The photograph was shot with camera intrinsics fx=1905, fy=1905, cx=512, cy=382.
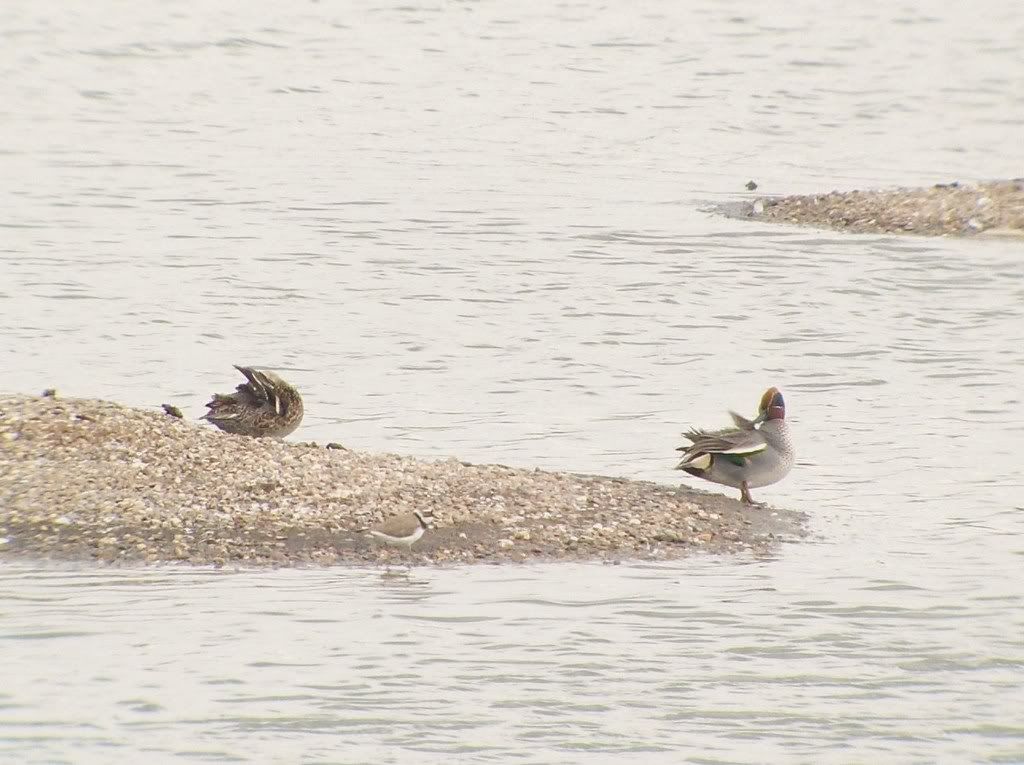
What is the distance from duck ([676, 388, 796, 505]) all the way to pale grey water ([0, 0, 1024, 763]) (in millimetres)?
594

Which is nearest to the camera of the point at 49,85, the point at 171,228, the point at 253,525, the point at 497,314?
the point at 253,525

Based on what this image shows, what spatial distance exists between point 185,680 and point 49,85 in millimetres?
33286

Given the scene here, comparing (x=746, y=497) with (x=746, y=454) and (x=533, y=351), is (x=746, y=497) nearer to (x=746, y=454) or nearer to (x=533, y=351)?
(x=746, y=454)

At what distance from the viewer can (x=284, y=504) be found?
39.8 feet

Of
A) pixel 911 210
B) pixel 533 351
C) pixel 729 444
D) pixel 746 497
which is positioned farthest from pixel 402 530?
pixel 911 210

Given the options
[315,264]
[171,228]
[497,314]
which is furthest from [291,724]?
[171,228]

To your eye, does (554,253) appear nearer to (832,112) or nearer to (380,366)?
(380,366)

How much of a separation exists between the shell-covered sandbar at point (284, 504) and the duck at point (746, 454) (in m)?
0.21

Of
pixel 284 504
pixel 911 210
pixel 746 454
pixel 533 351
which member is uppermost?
pixel 746 454

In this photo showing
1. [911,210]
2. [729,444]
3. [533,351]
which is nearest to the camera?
[729,444]

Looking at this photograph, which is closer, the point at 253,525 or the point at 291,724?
the point at 291,724

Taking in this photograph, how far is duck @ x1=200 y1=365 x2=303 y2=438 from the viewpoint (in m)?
13.8

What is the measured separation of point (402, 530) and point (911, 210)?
1699 cm

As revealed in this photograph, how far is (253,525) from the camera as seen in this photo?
467 inches
